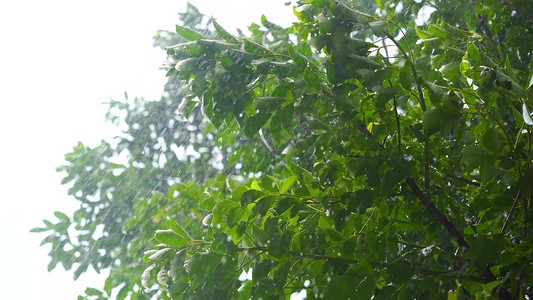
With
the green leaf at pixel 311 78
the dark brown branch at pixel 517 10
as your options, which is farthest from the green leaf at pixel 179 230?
the dark brown branch at pixel 517 10

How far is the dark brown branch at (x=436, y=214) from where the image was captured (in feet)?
3.35

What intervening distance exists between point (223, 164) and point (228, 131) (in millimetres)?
1597

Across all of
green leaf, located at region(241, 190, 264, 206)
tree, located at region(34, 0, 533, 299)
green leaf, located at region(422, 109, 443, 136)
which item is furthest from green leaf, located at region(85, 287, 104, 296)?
green leaf, located at region(422, 109, 443, 136)

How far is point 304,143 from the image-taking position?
0.97 m

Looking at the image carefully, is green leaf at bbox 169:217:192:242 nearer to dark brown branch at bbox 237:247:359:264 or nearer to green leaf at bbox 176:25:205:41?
dark brown branch at bbox 237:247:359:264

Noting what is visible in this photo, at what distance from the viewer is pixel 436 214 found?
3.36ft

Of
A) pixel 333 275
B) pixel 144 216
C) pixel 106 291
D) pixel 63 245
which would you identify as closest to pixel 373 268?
pixel 333 275

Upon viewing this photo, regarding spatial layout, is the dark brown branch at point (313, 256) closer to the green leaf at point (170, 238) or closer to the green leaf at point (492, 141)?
the green leaf at point (170, 238)

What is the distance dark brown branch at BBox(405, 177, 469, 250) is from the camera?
3.35 ft

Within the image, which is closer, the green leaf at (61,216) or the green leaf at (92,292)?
the green leaf at (92,292)

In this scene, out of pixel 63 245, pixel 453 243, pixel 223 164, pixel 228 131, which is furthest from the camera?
pixel 63 245

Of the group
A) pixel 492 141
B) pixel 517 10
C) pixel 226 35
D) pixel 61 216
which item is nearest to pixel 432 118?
pixel 492 141

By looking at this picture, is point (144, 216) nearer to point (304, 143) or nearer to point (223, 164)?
point (223, 164)

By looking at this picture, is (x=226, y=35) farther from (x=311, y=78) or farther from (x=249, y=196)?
(x=249, y=196)
